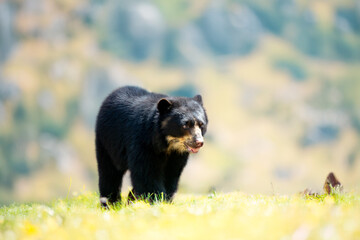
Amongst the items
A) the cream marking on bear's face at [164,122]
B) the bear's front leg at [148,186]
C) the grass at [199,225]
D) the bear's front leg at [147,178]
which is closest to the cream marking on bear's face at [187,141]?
the cream marking on bear's face at [164,122]

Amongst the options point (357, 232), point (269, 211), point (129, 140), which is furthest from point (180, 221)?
point (129, 140)

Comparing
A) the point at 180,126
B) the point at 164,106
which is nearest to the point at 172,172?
the point at 180,126

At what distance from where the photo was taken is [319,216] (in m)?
5.11

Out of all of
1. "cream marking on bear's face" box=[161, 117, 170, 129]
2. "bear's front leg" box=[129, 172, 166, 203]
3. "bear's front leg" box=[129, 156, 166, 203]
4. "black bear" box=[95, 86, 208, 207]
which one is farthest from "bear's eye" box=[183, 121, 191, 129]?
"bear's front leg" box=[129, 172, 166, 203]

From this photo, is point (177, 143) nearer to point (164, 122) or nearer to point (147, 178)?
point (164, 122)

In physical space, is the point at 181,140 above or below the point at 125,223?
above

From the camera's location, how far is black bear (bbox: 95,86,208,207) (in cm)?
918

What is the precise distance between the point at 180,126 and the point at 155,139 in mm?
549

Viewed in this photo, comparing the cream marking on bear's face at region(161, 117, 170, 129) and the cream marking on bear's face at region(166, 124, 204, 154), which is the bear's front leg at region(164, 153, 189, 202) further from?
the cream marking on bear's face at region(161, 117, 170, 129)

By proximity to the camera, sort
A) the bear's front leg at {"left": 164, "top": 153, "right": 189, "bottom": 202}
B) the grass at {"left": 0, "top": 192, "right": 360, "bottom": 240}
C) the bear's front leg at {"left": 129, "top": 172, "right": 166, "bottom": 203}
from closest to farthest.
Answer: the grass at {"left": 0, "top": 192, "right": 360, "bottom": 240}, the bear's front leg at {"left": 129, "top": 172, "right": 166, "bottom": 203}, the bear's front leg at {"left": 164, "top": 153, "right": 189, "bottom": 202}

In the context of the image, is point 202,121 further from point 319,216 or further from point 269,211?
point 319,216

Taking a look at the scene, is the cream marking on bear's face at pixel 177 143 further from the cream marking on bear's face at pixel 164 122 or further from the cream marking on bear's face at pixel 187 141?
the cream marking on bear's face at pixel 164 122

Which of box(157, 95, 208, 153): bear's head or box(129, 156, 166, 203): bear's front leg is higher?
box(157, 95, 208, 153): bear's head

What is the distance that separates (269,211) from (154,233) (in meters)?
1.53
